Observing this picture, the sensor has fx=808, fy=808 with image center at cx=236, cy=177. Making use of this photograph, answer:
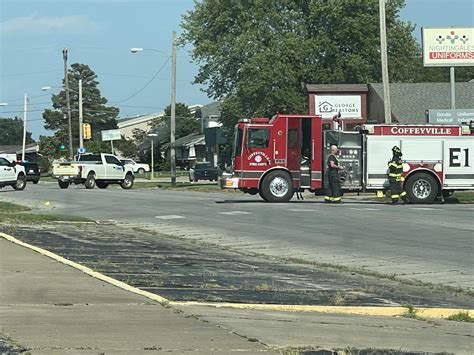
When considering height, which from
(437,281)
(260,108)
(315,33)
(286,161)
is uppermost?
(315,33)

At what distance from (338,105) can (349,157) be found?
2006cm

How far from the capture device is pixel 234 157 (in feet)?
90.6

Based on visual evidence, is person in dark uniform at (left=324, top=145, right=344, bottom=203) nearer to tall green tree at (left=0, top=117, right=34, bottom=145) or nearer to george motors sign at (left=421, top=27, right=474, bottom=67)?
george motors sign at (left=421, top=27, right=474, bottom=67)

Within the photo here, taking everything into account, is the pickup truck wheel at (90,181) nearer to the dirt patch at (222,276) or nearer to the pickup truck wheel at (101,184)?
the pickup truck wheel at (101,184)

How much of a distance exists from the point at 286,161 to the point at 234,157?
183 cm

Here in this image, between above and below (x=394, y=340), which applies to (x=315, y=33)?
above

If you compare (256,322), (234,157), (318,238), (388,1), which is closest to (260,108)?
(388,1)

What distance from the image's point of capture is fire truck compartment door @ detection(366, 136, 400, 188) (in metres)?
27.2

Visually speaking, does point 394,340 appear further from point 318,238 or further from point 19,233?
point 19,233


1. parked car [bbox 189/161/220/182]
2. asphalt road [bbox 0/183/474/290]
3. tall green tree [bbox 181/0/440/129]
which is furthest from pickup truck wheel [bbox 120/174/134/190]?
asphalt road [bbox 0/183/474/290]

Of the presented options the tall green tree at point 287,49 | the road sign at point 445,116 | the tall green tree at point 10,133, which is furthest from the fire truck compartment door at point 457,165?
the tall green tree at point 10,133

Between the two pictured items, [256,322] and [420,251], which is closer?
[256,322]

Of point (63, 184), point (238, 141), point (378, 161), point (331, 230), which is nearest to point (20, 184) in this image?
point (63, 184)

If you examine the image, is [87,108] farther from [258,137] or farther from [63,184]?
[258,137]
